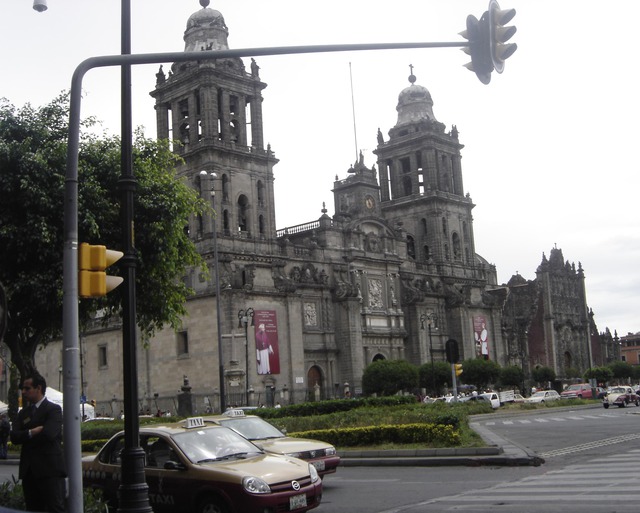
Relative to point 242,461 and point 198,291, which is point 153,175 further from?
point 198,291

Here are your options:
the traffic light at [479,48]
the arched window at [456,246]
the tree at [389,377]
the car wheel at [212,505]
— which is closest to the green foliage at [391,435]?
the car wheel at [212,505]

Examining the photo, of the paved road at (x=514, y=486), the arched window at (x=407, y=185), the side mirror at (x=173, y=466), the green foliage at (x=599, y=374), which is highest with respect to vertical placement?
the arched window at (x=407, y=185)

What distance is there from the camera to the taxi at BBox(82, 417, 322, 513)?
37.6ft

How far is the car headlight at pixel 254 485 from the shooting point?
11.3 metres

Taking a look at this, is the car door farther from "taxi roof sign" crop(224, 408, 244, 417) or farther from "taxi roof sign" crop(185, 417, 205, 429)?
"taxi roof sign" crop(224, 408, 244, 417)

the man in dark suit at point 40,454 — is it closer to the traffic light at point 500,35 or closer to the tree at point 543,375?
the traffic light at point 500,35

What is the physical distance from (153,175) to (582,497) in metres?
16.1

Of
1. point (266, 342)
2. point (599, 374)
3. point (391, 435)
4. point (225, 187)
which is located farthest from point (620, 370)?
point (391, 435)

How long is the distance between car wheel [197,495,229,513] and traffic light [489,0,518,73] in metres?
6.84

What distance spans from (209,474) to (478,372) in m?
56.5

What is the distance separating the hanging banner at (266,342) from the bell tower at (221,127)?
5.66 meters

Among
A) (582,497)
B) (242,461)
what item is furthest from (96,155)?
(582,497)

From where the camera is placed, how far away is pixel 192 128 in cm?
5906

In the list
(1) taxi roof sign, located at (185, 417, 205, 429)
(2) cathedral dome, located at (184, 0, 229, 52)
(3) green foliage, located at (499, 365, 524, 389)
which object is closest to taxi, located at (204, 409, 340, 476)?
(1) taxi roof sign, located at (185, 417, 205, 429)
